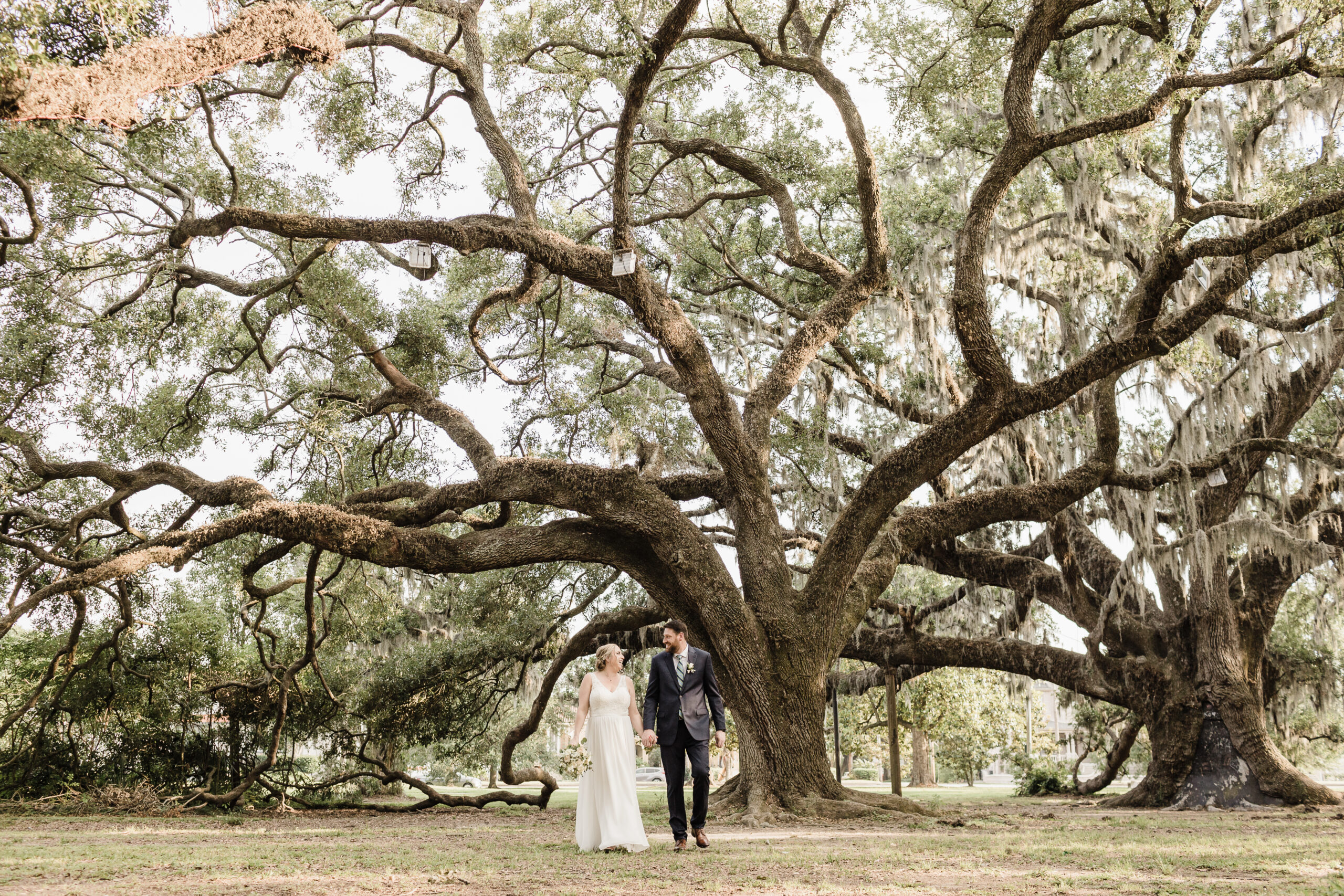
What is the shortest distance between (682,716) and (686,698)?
4.7 inches

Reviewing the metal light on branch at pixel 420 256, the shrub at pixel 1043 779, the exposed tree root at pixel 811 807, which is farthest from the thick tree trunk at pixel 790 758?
the shrub at pixel 1043 779

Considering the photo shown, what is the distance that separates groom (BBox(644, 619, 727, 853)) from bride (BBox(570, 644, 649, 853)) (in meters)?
0.18

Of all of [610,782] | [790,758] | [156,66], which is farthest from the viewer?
[790,758]

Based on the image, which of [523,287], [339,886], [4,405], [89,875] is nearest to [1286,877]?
[339,886]

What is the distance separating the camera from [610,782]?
544cm

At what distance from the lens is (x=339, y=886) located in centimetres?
407

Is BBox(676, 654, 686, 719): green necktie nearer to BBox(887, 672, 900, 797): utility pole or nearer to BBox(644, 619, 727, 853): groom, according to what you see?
BBox(644, 619, 727, 853): groom

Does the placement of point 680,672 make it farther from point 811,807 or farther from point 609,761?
point 811,807

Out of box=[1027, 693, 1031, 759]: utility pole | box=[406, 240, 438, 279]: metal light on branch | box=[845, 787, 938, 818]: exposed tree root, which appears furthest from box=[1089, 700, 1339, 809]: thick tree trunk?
box=[406, 240, 438, 279]: metal light on branch

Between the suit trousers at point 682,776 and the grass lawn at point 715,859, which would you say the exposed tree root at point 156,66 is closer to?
the grass lawn at point 715,859

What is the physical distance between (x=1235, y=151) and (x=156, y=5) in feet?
37.1

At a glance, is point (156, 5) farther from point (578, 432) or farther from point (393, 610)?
point (393, 610)

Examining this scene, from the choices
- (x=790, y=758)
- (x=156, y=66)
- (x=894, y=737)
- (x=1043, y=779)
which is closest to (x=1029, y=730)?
(x=1043, y=779)

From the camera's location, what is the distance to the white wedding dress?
5.42 m
